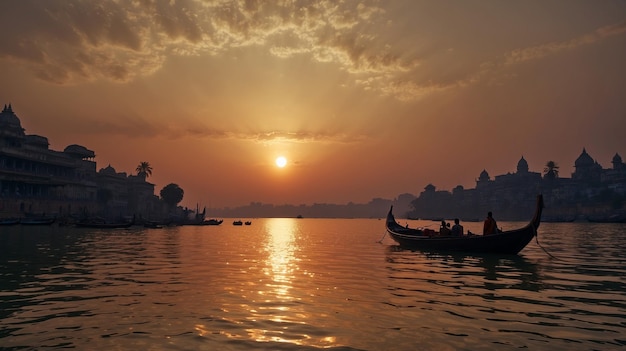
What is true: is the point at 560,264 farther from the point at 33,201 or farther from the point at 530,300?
the point at 33,201

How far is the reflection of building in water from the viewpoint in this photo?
67375 millimetres

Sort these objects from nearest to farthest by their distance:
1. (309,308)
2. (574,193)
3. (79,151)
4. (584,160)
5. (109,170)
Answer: (309,308)
(79,151)
(109,170)
(574,193)
(584,160)

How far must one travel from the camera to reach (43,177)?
74.8 m

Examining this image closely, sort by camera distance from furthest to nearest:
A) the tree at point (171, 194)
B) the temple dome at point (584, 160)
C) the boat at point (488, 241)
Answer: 1. the temple dome at point (584, 160)
2. the tree at point (171, 194)
3. the boat at point (488, 241)

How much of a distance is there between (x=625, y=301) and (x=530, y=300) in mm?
2365

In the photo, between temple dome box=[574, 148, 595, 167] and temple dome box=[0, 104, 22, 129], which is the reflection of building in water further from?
temple dome box=[574, 148, 595, 167]

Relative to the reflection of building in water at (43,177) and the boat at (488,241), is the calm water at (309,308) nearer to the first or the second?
the boat at (488,241)

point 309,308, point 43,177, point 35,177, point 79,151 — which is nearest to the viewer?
point 309,308

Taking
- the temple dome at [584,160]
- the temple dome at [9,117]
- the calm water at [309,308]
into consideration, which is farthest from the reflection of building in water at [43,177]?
the temple dome at [584,160]

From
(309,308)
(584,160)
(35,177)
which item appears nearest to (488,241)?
(309,308)

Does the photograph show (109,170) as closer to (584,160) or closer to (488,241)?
(488,241)

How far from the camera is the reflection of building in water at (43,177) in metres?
67.4

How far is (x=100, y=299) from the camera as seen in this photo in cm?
1052

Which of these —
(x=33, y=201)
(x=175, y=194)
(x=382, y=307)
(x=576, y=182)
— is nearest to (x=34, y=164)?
(x=33, y=201)
